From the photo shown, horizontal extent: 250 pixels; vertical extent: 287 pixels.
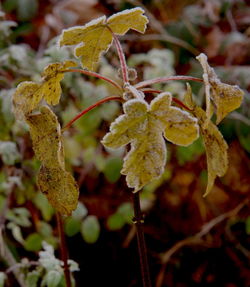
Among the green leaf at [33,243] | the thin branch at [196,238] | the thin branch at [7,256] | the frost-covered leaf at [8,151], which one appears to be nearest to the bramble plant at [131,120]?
the frost-covered leaf at [8,151]

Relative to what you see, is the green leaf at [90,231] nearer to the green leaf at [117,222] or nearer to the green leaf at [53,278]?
the green leaf at [117,222]

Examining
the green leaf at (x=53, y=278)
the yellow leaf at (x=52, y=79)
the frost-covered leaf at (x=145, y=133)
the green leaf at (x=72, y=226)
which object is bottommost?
the frost-covered leaf at (x=145, y=133)

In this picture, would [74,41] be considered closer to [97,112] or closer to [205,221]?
[97,112]

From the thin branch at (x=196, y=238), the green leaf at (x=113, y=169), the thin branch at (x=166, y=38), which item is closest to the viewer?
Answer: the green leaf at (x=113, y=169)

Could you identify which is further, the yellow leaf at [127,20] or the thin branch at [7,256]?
the thin branch at [7,256]

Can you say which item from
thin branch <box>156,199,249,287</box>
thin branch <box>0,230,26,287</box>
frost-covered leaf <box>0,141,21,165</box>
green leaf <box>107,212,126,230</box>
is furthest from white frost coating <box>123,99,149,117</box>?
thin branch <box>156,199,249,287</box>

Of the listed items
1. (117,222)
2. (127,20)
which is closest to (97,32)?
(127,20)

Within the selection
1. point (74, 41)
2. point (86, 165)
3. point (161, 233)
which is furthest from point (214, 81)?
point (161, 233)

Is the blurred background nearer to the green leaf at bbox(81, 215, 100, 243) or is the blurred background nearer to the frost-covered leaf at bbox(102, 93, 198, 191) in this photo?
the green leaf at bbox(81, 215, 100, 243)
